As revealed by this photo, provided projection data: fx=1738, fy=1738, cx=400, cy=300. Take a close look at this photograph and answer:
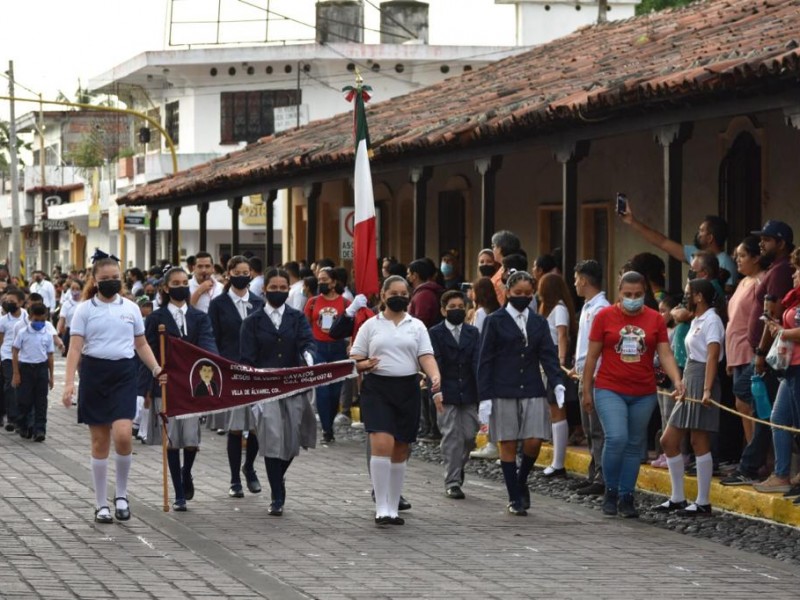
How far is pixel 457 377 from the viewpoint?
13766 mm

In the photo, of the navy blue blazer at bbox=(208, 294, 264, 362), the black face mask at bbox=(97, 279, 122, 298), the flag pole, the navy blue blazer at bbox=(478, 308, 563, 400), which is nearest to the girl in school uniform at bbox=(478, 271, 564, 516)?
the navy blue blazer at bbox=(478, 308, 563, 400)

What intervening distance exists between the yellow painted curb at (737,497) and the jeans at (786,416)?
0.89ft

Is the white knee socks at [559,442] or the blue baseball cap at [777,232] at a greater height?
the blue baseball cap at [777,232]

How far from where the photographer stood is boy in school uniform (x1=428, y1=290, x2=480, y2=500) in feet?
45.0

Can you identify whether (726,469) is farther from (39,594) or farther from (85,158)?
(85,158)

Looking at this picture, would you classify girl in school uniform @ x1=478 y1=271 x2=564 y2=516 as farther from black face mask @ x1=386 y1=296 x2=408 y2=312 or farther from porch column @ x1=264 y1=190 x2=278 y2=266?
porch column @ x1=264 y1=190 x2=278 y2=266

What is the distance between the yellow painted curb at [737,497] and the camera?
1197cm

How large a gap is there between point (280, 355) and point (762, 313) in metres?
3.53

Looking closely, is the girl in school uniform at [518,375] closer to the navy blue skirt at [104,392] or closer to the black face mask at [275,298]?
the black face mask at [275,298]

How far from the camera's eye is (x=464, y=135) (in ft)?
62.8

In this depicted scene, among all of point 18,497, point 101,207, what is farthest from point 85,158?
point 18,497

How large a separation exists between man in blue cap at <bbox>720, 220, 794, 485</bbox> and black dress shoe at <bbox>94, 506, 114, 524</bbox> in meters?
4.53

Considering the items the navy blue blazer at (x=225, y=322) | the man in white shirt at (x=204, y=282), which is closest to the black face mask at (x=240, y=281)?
the navy blue blazer at (x=225, y=322)

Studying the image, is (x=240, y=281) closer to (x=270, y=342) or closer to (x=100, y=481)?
(x=270, y=342)
